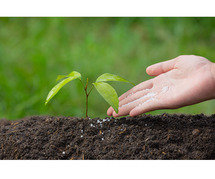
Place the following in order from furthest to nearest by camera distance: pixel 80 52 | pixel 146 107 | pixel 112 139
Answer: pixel 80 52
pixel 146 107
pixel 112 139

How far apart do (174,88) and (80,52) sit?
1752 mm

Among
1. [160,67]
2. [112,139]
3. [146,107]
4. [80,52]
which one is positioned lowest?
[112,139]

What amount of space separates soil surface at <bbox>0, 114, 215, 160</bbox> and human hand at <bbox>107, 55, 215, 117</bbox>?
81 millimetres

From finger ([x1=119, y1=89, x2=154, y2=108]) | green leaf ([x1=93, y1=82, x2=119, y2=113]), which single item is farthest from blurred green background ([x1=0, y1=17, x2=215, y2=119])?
green leaf ([x1=93, y1=82, x2=119, y2=113])

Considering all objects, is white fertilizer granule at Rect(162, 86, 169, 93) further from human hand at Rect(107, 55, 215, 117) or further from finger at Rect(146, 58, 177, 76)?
finger at Rect(146, 58, 177, 76)

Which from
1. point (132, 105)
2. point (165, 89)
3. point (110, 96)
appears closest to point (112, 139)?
point (110, 96)

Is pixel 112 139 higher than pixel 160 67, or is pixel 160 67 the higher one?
pixel 160 67

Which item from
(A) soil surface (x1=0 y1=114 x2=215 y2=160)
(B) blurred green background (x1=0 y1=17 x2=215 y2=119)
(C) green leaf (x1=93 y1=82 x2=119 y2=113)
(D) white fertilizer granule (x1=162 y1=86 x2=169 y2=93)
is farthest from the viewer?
(B) blurred green background (x1=0 y1=17 x2=215 y2=119)

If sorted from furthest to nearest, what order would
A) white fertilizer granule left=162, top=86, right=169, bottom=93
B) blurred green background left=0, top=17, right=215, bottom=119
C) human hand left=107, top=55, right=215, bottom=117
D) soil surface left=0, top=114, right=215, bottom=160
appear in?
blurred green background left=0, top=17, right=215, bottom=119, white fertilizer granule left=162, top=86, right=169, bottom=93, human hand left=107, top=55, right=215, bottom=117, soil surface left=0, top=114, right=215, bottom=160

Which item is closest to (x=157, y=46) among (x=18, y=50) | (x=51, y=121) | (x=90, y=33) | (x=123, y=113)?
(x=90, y=33)

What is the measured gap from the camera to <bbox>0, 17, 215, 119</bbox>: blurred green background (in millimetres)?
2510

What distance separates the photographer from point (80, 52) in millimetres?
3043

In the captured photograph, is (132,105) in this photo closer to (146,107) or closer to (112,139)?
(146,107)

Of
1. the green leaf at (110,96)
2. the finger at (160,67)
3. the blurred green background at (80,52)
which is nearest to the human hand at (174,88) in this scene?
the finger at (160,67)
